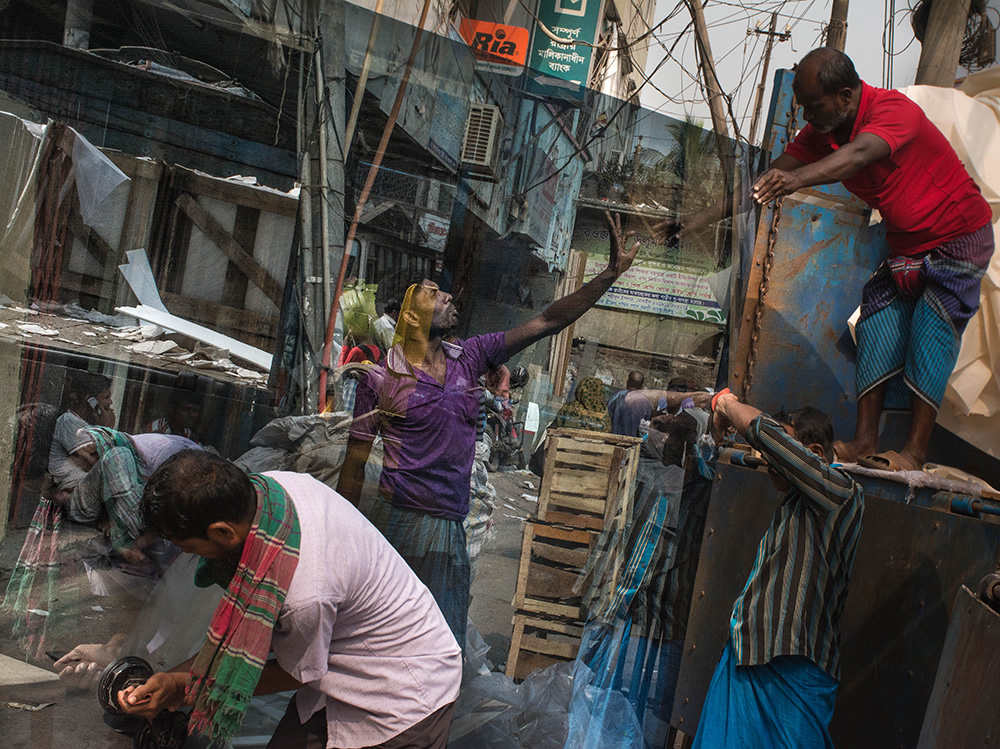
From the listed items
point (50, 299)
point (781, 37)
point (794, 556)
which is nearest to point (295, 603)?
point (794, 556)

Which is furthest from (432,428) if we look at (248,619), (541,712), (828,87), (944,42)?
(944,42)

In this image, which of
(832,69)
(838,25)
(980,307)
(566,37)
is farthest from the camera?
(566,37)

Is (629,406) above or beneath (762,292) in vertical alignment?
beneath

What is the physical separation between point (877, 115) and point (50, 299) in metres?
3.54

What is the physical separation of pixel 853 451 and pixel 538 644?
4.64 feet

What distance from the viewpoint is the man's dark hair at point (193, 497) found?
5.52 feet

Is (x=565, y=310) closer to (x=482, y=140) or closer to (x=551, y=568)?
(x=482, y=140)

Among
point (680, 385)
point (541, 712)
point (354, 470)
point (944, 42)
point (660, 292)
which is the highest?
point (944, 42)

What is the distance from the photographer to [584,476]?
10.6 feet

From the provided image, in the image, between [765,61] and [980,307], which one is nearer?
[980,307]

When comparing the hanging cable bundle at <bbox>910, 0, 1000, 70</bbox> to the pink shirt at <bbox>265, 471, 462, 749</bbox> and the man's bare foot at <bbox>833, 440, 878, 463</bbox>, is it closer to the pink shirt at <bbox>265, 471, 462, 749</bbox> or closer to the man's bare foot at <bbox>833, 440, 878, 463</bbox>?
the man's bare foot at <bbox>833, 440, 878, 463</bbox>

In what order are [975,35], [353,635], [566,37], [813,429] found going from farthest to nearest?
[566,37], [975,35], [813,429], [353,635]

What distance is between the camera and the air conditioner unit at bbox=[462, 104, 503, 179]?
10.4 feet

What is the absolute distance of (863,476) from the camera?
8.34ft
